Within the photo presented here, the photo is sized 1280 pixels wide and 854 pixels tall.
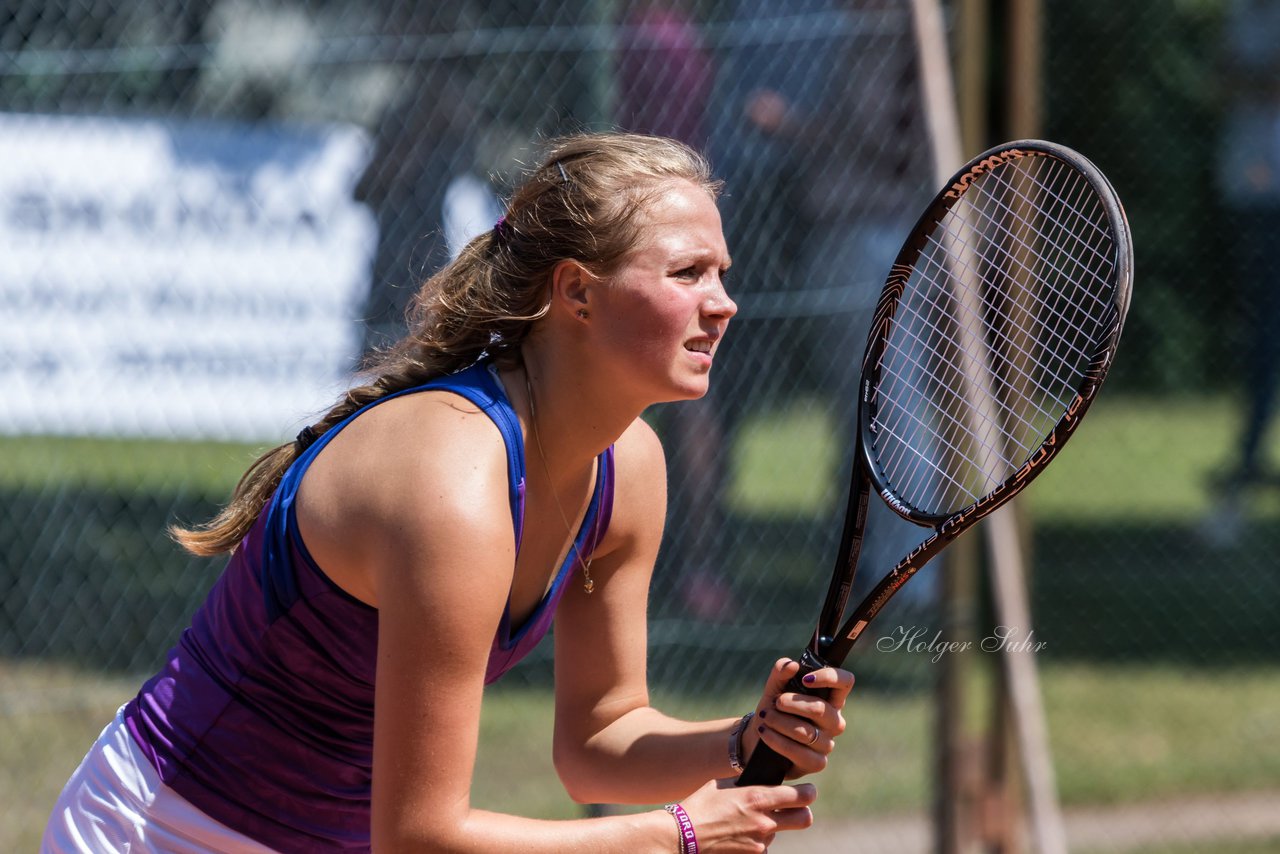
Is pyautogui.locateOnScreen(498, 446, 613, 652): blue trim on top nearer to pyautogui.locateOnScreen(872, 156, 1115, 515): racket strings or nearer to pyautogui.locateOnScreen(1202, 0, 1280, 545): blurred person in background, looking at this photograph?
pyautogui.locateOnScreen(872, 156, 1115, 515): racket strings

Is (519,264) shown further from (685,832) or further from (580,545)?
(685,832)

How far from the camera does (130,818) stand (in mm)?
1992

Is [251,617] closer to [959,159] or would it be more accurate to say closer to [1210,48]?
[959,159]

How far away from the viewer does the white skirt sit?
1978 mm

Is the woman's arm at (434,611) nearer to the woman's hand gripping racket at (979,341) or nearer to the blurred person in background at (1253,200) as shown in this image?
the woman's hand gripping racket at (979,341)

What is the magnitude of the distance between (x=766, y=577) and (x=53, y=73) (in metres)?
2.23

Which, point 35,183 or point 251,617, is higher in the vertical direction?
point 35,183

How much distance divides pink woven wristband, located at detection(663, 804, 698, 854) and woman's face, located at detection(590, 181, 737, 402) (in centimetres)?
53

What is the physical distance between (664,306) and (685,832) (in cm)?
67

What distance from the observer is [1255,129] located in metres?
6.02

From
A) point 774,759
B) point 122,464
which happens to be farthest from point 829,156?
point 774,759

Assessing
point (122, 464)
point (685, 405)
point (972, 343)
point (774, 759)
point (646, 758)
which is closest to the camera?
point (774, 759)

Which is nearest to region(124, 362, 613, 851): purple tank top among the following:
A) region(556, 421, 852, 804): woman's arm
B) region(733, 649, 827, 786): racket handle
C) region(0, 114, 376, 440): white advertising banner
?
region(556, 421, 852, 804): woman's arm

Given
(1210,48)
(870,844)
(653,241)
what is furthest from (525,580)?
(1210,48)
